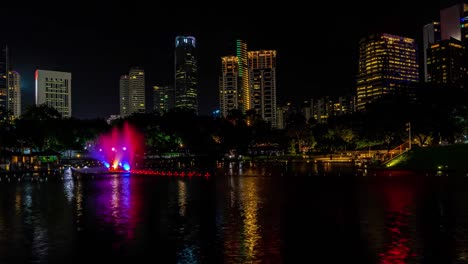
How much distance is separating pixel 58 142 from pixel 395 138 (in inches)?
2955

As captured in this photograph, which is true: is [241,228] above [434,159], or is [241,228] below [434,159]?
below

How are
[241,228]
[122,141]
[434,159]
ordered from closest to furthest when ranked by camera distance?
[241,228], [434,159], [122,141]

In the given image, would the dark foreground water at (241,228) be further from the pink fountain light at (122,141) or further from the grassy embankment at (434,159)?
the pink fountain light at (122,141)

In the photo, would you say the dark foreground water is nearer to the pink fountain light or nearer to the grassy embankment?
the grassy embankment

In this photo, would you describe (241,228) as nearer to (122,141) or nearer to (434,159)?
(434,159)

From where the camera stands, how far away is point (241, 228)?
63.1ft

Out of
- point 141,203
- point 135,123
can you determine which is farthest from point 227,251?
point 135,123

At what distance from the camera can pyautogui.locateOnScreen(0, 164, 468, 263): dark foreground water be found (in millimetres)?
14805

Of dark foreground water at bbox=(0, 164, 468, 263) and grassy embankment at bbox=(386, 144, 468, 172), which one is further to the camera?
grassy embankment at bbox=(386, 144, 468, 172)

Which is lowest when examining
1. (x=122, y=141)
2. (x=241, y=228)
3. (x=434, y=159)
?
(x=241, y=228)

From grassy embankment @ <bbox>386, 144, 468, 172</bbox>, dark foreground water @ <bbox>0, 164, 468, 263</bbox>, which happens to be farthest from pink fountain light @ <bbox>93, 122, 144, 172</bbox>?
dark foreground water @ <bbox>0, 164, 468, 263</bbox>

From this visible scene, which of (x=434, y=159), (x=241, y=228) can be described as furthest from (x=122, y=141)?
(x=241, y=228)

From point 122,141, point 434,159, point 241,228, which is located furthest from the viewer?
point 122,141

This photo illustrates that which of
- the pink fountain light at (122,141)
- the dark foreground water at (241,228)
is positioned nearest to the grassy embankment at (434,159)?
the dark foreground water at (241,228)
